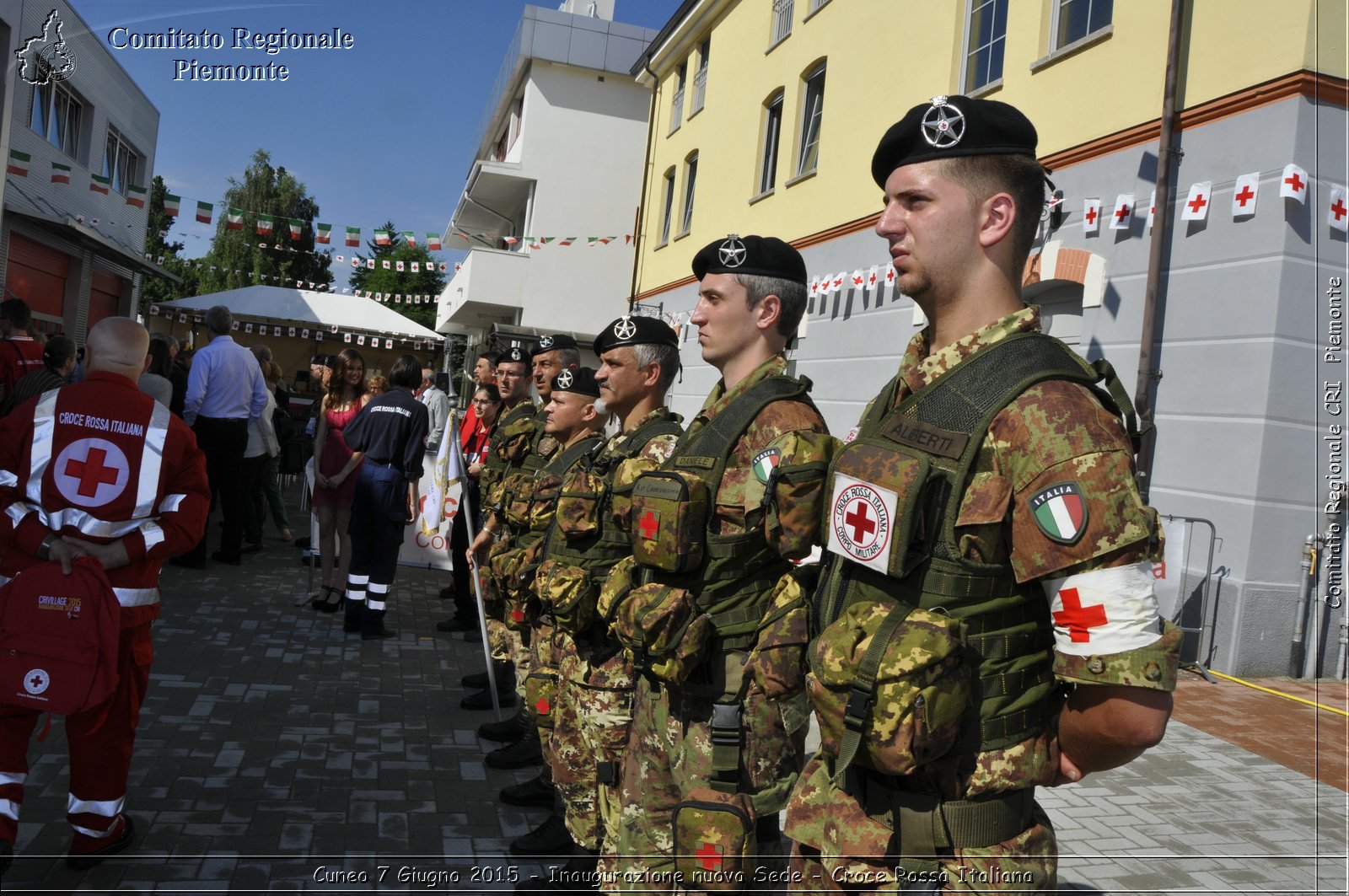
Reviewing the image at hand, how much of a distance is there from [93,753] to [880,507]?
10.8ft

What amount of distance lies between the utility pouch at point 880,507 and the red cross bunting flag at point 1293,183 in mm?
6403

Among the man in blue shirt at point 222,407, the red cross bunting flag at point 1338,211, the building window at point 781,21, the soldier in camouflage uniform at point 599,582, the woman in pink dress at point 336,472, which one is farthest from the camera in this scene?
the building window at point 781,21

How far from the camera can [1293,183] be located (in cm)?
668

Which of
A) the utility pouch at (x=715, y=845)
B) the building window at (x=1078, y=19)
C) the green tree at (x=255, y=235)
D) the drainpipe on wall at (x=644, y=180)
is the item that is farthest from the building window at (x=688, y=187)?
the green tree at (x=255, y=235)

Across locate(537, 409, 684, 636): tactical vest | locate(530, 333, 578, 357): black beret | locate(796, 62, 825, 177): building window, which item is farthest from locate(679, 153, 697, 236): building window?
locate(537, 409, 684, 636): tactical vest

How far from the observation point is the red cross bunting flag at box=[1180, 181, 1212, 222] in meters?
7.38

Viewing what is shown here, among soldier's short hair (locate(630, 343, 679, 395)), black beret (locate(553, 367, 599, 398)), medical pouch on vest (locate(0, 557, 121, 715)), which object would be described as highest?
soldier's short hair (locate(630, 343, 679, 395))

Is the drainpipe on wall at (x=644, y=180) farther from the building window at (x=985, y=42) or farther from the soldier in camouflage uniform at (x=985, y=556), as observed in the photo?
the soldier in camouflage uniform at (x=985, y=556)

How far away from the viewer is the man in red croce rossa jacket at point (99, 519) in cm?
346

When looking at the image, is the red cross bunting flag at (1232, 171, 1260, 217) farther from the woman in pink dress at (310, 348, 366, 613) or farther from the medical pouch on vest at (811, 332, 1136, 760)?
the woman in pink dress at (310, 348, 366, 613)

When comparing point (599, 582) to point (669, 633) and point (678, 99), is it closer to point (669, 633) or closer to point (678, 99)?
point (669, 633)

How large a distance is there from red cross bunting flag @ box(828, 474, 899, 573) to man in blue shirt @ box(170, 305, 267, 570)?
328 inches

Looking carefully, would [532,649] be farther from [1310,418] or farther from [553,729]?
[1310,418]

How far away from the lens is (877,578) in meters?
1.89
